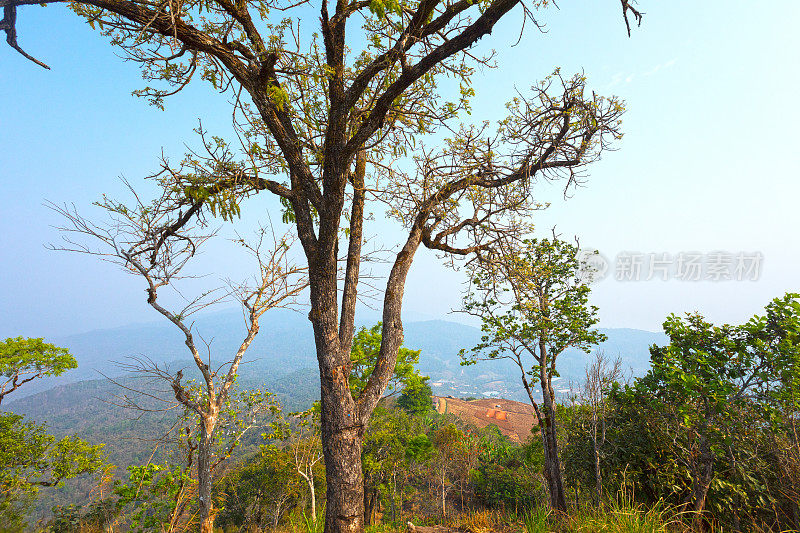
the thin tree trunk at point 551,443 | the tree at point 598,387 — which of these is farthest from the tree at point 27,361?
the tree at point 598,387

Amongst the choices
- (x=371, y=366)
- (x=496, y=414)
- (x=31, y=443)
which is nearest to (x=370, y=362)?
(x=371, y=366)

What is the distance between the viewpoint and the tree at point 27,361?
38.2ft

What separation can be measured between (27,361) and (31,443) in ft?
14.1

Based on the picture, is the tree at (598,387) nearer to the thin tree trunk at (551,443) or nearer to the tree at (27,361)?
the thin tree trunk at (551,443)

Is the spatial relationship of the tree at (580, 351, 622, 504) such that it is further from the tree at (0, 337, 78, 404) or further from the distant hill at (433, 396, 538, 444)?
the distant hill at (433, 396, 538, 444)

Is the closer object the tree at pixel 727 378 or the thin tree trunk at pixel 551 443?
the tree at pixel 727 378

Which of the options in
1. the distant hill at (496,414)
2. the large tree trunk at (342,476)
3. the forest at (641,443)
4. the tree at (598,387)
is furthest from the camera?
the distant hill at (496,414)

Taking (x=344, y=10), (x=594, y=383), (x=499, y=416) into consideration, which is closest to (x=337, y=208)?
(x=344, y=10)

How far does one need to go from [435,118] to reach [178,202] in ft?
10.9

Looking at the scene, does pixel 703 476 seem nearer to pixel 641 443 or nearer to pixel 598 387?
pixel 641 443

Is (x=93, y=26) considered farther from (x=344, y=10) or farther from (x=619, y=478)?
(x=619, y=478)

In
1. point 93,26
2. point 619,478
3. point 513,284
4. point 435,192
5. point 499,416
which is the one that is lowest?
point 499,416

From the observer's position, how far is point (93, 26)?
2795 mm

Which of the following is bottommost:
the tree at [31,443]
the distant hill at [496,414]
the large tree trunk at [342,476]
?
the distant hill at [496,414]
